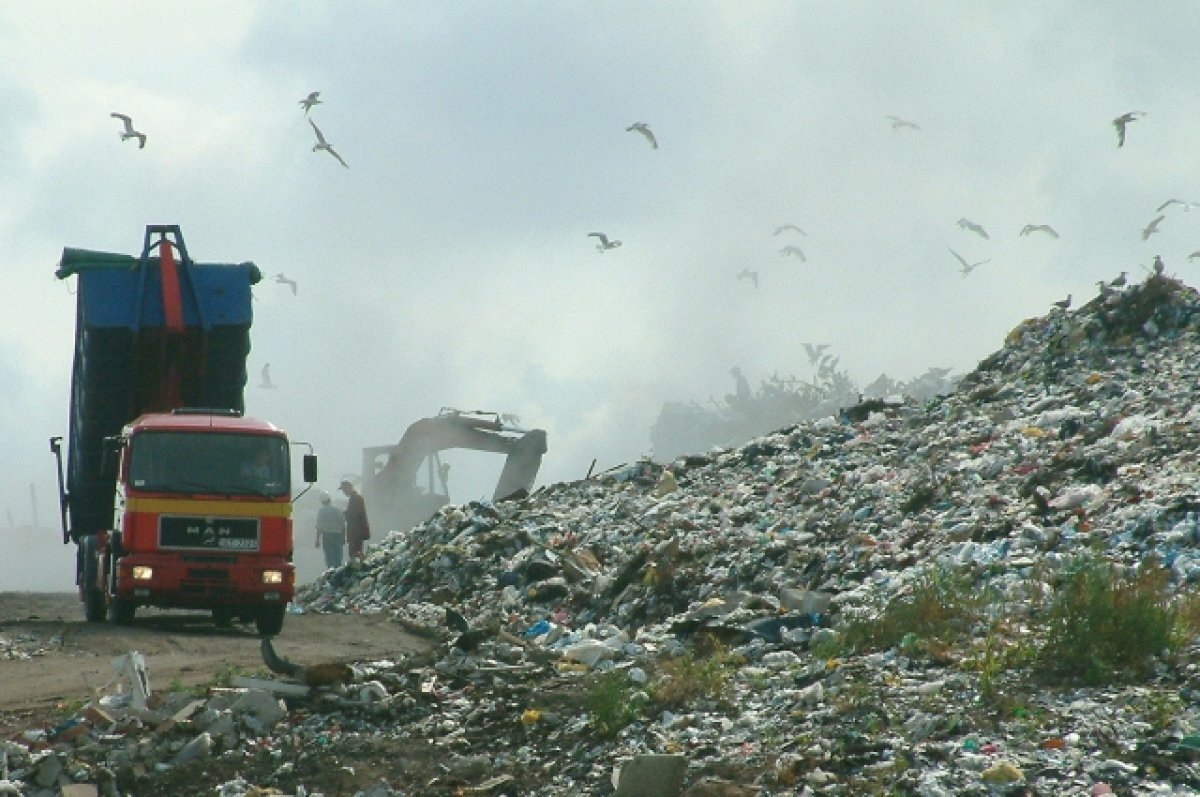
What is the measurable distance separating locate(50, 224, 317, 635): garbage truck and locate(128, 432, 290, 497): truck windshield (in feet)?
0.03

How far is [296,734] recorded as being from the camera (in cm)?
752

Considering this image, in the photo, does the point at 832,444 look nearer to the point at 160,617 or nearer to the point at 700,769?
the point at 160,617

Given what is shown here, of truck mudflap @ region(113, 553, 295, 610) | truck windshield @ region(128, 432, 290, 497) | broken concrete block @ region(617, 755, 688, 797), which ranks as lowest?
broken concrete block @ region(617, 755, 688, 797)

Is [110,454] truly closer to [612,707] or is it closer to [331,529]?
[331,529]

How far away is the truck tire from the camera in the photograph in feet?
44.8

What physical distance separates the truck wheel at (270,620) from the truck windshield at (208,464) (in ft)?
3.30

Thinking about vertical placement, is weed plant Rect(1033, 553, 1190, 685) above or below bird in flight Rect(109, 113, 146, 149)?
below

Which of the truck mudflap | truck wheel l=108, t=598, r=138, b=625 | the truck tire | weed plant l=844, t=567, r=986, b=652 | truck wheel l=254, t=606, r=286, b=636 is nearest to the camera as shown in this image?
weed plant l=844, t=567, r=986, b=652

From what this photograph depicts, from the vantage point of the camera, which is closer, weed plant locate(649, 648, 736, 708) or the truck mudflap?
weed plant locate(649, 648, 736, 708)

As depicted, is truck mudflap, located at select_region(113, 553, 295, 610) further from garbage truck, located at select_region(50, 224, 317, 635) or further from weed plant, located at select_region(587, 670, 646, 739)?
weed plant, located at select_region(587, 670, 646, 739)

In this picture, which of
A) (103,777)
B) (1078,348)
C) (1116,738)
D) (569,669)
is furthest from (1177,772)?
(1078,348)

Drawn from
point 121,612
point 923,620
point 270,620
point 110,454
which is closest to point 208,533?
point 270,620

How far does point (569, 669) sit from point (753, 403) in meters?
52.6

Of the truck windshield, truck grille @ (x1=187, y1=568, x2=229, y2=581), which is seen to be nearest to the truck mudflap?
truck grille @ (x1=187, y1=568, x2=229, y2=581)
